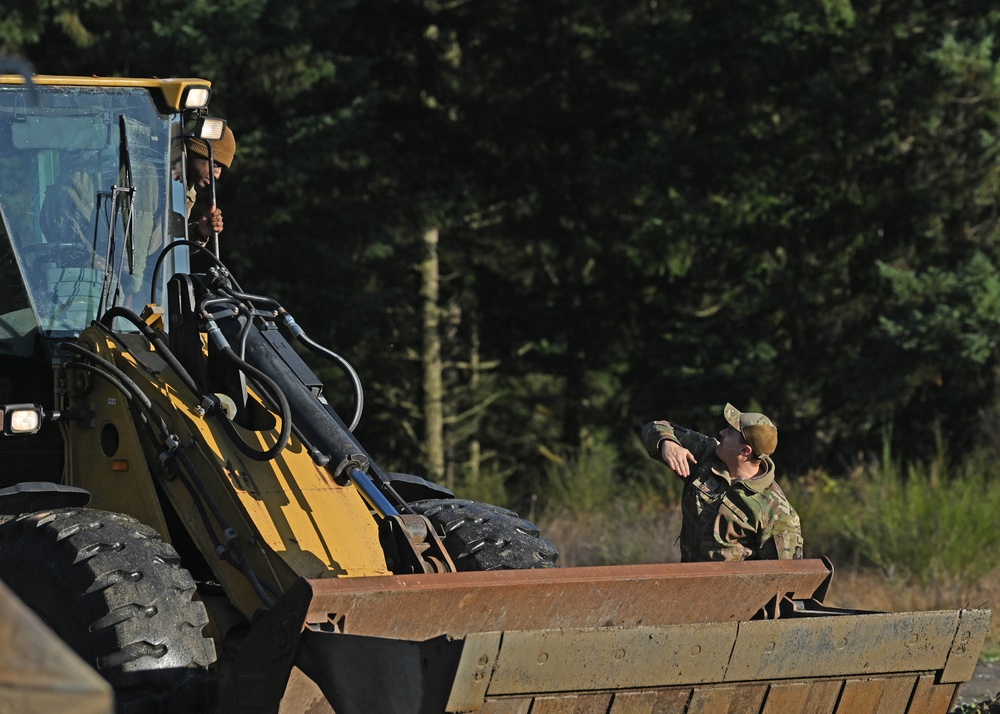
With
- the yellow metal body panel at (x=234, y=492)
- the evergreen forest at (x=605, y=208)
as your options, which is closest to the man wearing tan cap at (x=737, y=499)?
the yellow metal body panel at (x=234, y=492)

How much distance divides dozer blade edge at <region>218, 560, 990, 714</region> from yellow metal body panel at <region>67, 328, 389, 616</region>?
1.51 feet

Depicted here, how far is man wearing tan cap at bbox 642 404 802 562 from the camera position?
21.6 ft

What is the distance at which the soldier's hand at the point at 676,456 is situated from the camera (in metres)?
6.56

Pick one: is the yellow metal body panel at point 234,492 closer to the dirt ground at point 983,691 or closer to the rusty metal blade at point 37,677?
the rusty metal blade at point 37,677

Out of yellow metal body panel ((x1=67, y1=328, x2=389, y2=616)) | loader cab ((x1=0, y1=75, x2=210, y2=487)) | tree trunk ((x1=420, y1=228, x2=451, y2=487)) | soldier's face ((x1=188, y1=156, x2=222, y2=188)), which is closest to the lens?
yellow metal body panel ((x1=67, y1=328, x2=389, y2=616))

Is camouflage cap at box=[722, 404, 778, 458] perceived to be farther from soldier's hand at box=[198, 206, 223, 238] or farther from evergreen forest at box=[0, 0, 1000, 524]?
evergreen forest at box=[0, 0, 1000, 524]

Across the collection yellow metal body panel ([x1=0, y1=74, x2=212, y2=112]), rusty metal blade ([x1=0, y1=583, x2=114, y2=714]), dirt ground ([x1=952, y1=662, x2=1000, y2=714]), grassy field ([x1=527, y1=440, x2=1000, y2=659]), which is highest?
yellow metal body panel ([x1=0, y1=74, x2=212, y2=112])

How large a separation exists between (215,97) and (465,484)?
19.1 ft

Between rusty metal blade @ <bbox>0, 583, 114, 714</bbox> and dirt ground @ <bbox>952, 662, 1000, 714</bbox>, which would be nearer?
rusty metal blade @ <bbox>0, 583, 114, 714</bbox>

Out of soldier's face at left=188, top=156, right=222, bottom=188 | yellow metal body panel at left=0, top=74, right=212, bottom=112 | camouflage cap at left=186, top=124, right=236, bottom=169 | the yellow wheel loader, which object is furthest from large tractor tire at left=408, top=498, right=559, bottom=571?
yellow metal body panel at left=0, top=74, right=212, bottom=112

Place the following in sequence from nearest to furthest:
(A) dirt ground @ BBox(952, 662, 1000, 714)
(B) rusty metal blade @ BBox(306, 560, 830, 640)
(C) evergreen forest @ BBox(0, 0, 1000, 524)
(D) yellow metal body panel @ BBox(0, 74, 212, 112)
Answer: (B) rusty metal blade @ BBox(306, 560, 830, 640) < (D) yellow metal body panel @ BBox(0, 74, 212, 112) < (A) dirt ground @ BBox(952, 662, 1000, 714) < (C) evergreen forest @ BBox(0, 0, 1000, 524)

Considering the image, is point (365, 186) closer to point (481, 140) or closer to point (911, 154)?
point (481, 140)

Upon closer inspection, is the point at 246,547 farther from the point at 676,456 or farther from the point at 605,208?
the point at 605,208

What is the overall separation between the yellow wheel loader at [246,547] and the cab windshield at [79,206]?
0.01 meters
